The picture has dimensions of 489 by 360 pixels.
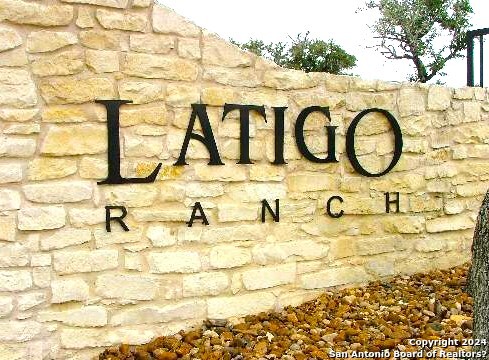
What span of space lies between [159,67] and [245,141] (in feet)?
2.63

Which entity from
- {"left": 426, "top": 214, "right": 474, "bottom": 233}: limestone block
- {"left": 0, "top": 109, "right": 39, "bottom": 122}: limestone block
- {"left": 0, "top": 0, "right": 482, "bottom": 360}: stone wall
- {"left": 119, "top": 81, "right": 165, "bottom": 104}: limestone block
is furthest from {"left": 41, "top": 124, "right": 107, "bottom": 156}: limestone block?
{"left": 426, "top": 214, "right": 474, "bottom": 233}: limestone block

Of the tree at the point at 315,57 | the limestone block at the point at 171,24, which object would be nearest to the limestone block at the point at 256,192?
the limestone block at the point at 171,24

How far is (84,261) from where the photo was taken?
3.49 meters

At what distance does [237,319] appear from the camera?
12.9ft

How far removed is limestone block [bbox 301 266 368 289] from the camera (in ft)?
13.8

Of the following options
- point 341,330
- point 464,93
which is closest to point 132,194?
point 341,330

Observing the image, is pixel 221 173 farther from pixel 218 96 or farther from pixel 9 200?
pixel 9 200

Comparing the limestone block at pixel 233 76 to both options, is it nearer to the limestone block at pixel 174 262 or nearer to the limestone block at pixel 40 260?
the limestone block at pixel 174 262

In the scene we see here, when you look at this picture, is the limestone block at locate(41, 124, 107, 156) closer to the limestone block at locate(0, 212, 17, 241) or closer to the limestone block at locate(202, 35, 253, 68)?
the limestone block at locate(0, 212, 17, 241)

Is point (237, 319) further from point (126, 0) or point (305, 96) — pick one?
point (126, 0)

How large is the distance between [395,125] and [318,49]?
7.46 meters

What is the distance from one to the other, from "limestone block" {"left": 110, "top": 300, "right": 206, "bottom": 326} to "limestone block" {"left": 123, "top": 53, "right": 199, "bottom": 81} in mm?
1564

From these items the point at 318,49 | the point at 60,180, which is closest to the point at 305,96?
the point at 60,180

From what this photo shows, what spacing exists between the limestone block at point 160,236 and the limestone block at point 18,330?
2.90 feet
